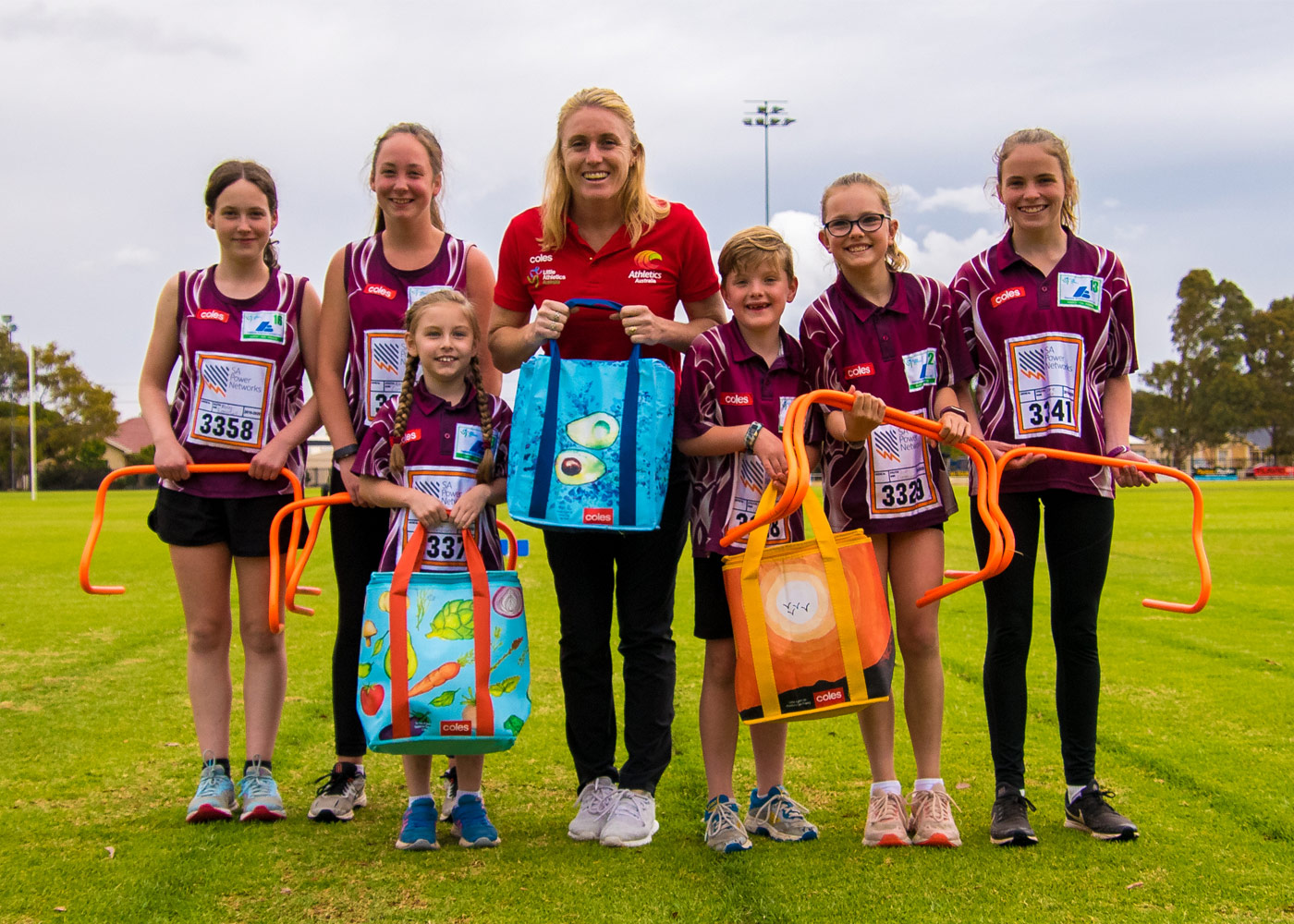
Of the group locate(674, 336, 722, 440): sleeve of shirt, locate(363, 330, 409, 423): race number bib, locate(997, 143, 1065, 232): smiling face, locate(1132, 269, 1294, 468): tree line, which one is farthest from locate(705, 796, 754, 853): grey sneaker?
locate(1132, 269, 1294, 468): tree line

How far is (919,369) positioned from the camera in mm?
3479

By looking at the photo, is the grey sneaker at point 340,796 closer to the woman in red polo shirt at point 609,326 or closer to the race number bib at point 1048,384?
the woman in red polo shirt at point 609,326

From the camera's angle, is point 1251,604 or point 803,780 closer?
point 803,780

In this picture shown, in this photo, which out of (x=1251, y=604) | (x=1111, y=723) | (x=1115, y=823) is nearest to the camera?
(x=1115, y=823)

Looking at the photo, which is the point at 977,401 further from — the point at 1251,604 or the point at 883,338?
the point at 1251,604

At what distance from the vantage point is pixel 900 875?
2998 millimetres

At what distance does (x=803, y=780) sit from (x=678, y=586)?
6.50 m

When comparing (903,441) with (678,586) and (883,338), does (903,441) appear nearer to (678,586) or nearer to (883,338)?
(883,338)

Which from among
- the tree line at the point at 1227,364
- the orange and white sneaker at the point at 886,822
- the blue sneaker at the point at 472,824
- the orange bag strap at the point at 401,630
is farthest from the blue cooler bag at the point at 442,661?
the tree line at the point at 1227,364

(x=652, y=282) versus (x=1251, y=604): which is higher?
(x=652, y=282)

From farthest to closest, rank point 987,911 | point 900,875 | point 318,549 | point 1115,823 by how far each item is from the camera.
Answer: point 318,549 → point 1115,823 → point 900,875 → point 987,911

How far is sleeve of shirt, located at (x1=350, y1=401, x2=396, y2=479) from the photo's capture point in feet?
11.4

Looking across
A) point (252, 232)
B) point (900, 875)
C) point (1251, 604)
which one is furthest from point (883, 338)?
point (1251, 604)

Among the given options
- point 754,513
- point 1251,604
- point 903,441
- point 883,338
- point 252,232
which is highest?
point 252,232
